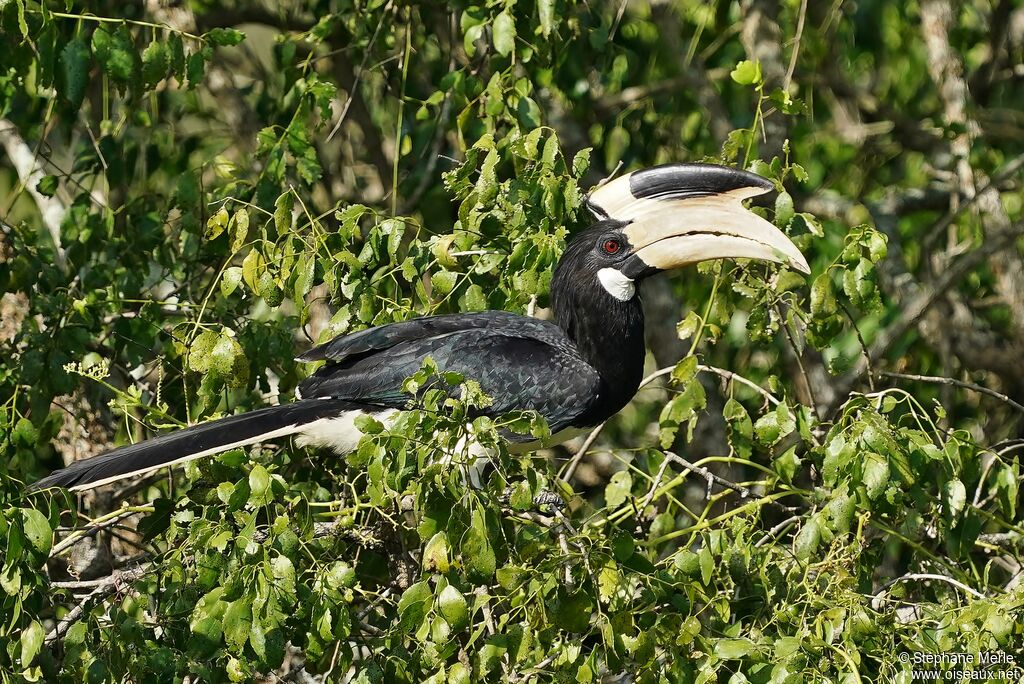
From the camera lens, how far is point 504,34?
130 inches

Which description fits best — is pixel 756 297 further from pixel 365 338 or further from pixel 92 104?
pixel 92 104

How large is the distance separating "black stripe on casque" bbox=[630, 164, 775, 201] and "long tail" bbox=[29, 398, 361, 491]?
44.5 inches

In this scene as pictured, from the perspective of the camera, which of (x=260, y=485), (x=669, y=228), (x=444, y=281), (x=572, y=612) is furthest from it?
(x=669, y=228)

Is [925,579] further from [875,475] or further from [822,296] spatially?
[822,296]

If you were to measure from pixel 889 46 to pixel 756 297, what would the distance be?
10.9 ft

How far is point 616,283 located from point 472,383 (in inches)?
56.7

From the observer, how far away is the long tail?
10.1ft

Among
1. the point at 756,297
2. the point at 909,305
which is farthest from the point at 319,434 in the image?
the point at 909,305

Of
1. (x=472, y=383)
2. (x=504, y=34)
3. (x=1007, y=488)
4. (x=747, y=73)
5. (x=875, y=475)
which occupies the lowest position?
(x=1007, y=488)

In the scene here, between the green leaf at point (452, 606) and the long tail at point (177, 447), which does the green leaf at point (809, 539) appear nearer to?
the green leaf at point (452, 606)

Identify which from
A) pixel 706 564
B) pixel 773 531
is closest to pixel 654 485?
pixel 773 531

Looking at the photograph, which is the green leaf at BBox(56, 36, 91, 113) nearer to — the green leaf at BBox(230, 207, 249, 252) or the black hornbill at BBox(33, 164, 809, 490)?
the green leaf at BBox(230, 207, 249, 252)

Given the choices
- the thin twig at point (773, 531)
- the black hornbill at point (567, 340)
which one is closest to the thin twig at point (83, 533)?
the black hornbill at point (567, 340)

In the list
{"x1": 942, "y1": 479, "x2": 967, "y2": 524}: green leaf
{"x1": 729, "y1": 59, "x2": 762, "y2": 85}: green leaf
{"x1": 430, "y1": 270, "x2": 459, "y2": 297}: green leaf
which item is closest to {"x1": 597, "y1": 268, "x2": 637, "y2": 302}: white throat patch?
{"x1": 430, "y1": 270, "x2": 459, "y2": 297}: green leaf
